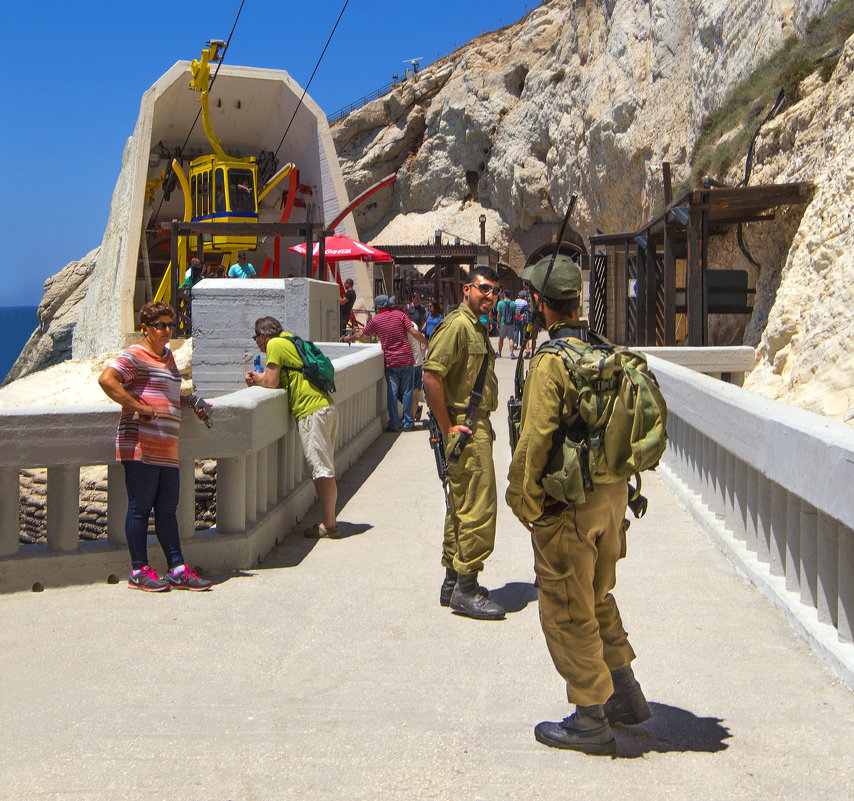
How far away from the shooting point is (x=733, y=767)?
3584mm

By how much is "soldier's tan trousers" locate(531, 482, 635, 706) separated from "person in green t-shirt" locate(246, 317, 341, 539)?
371cm

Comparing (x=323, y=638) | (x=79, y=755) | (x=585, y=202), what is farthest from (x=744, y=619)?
(x=585, y=202)

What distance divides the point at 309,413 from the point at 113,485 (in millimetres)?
1608

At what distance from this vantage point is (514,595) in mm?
5938

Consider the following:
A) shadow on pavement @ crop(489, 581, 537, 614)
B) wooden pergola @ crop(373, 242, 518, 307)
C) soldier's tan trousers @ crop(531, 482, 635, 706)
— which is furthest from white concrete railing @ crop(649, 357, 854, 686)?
wooden pergola @ crop(373, 242, 518, 307)

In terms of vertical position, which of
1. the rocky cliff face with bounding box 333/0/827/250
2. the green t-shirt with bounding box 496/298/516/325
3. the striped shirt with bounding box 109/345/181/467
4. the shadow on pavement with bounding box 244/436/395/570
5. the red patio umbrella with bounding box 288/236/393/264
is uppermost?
the rocky cliff face with bounding box 333/0/827/250

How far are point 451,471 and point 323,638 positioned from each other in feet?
3.73

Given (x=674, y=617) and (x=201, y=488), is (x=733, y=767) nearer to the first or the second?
(x=674, y=617)

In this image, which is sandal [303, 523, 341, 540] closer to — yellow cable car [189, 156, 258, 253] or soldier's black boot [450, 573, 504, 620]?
soldier's black boot [450, 573, 504, 620]

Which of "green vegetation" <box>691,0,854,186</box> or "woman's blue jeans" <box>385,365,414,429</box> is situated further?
"green vegetation" <box>691,0,854,186</box>

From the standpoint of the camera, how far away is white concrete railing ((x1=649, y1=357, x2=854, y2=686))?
14.3ft

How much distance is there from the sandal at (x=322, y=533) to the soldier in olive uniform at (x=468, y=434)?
6.28 ft

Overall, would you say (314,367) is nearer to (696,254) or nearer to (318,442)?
(318,442)

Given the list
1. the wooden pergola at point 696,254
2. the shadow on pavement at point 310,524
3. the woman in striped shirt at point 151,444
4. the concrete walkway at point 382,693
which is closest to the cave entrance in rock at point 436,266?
the wooden pergola at point 696,254
